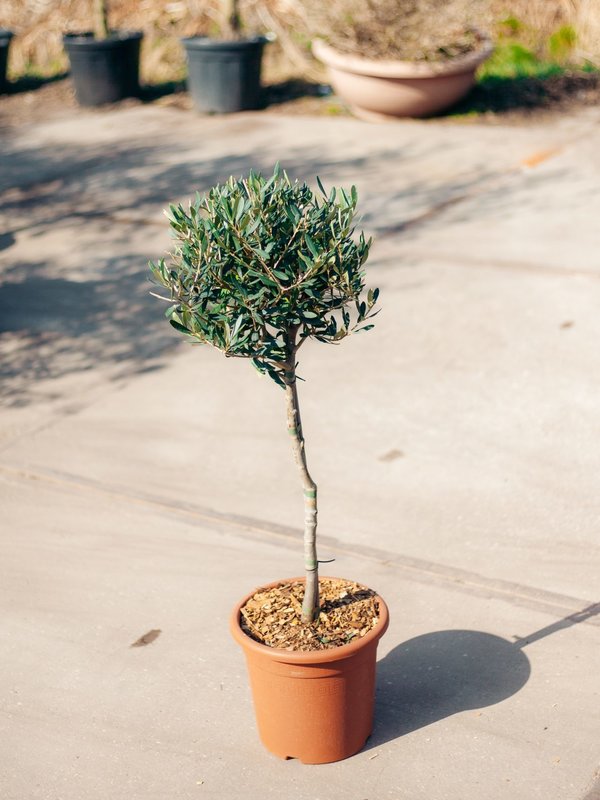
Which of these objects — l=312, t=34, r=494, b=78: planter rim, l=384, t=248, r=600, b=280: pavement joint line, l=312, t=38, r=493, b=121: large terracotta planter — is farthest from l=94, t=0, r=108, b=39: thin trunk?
l=384, t=248, r=600, b=280: pavement joint line

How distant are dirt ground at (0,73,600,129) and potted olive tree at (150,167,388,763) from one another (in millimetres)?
10121

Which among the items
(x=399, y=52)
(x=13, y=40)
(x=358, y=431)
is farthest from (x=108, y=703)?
(x=13, y=40)

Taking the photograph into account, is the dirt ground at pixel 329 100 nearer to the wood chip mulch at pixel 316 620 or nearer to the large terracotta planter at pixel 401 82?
the large terracotta planter at pixel 401 82

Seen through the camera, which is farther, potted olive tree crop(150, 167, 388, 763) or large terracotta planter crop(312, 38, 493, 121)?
large terracotta planter crop(312, 38, 493, 121)

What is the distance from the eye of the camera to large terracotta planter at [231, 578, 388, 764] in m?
3.47

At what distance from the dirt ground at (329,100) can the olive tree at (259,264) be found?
398 inches

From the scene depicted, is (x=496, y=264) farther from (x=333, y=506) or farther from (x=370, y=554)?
(x=370, y=554)

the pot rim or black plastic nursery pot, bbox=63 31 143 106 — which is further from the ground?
the pot rim

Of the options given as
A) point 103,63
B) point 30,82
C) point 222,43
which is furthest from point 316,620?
point 30,82

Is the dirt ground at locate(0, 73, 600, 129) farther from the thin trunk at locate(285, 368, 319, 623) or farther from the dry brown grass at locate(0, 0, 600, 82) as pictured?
the thin trunk at locate(285, 368, 319, 623)

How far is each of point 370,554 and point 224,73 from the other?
10217 millimetres

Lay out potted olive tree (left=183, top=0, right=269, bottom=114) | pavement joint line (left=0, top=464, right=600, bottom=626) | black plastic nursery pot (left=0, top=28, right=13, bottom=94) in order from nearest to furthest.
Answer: pavement joint line (left=0, top=464, right=600, bottom=626)
potted olive tree (left=183, top=0, right=269, bottom=114)
black plastic nursery pot (left=0, top=28, right=13, bottom=94)

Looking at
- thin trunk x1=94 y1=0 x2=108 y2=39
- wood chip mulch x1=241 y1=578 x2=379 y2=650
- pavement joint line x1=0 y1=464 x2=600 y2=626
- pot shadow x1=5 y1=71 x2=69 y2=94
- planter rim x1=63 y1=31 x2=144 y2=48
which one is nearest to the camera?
wood chip mulch x1=241 y1=578 x2=379 y2=650

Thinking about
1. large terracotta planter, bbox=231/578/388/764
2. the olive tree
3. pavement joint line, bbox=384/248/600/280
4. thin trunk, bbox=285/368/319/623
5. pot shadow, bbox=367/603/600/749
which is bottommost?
pot shadow, bbox=367/603/600/749
